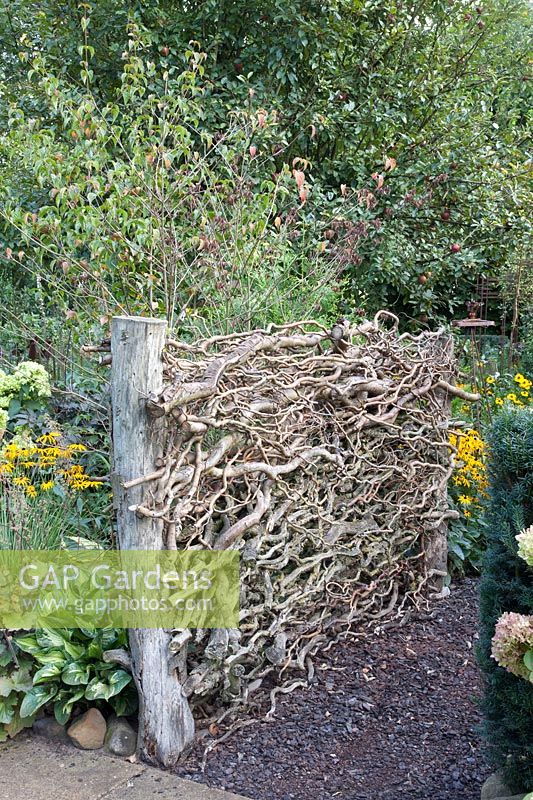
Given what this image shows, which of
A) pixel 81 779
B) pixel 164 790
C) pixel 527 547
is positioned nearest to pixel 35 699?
pixel 81 779

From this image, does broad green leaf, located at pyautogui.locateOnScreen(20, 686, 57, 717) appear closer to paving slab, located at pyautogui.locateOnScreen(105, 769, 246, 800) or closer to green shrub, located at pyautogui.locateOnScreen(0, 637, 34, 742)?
green shrub, located at pyautogui.locateOnScreen(0, 637, 34, 742)

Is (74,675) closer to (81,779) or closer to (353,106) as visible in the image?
(81,779)

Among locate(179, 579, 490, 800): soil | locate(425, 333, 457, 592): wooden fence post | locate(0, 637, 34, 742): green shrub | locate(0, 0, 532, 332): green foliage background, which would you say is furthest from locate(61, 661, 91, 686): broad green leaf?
locate(0, 0, 532, 332): green foliage background

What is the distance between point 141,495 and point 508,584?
1.25m

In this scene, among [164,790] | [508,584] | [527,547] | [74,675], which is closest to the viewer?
[527,547]

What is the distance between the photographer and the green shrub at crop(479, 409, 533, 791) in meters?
2.32

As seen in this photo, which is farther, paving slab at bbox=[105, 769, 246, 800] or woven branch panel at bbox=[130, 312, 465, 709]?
woven branch panel at bbox=[130, 312, 465, 709]

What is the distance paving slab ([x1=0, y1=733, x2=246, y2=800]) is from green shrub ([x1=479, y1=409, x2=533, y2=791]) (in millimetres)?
927

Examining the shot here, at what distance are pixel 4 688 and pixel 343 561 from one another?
5.37 feet

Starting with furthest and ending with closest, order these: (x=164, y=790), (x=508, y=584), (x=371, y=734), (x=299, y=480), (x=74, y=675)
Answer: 1. (x=299, y=480)
2. (x=371, y=734)
3. (x=74, y=675)
4. (x=164, y=790)
5. (x=508, y=584)

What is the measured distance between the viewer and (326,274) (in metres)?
5.38

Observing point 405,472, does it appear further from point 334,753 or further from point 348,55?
point 348,55

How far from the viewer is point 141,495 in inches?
108

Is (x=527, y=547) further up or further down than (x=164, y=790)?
further up
